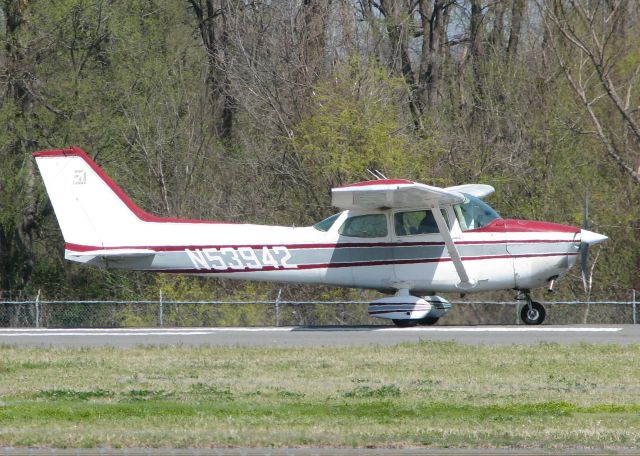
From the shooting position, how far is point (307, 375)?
528 inches

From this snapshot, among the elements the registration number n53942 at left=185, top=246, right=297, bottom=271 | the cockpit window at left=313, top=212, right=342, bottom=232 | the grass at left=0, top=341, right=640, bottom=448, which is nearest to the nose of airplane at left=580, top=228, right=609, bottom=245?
the cockpit window at left=313, top=212, right=342, bottom=232

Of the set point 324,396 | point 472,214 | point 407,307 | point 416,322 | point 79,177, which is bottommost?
point 416,322

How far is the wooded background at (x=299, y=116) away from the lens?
2745cm

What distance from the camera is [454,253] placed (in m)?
19.9

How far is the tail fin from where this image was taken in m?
21.3

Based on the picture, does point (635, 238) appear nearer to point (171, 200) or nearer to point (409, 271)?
point (409, 271)

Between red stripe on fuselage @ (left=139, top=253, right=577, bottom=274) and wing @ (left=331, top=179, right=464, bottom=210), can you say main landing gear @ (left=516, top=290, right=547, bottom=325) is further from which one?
wing @ (left=331, top=179, right=464, bottom=210)

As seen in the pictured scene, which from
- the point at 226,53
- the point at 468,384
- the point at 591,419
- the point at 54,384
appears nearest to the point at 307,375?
the point at 468,384

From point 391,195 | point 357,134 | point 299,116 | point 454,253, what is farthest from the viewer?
point 299,116

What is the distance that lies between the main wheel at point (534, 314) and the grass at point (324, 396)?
506cm

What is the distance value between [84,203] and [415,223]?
6.24 metres

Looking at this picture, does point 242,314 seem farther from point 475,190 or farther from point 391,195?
point 391,195

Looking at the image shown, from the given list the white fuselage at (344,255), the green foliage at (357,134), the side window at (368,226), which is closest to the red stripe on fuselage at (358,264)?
the white fuselage at (344,255)

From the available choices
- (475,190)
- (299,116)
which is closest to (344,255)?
(475,190)
